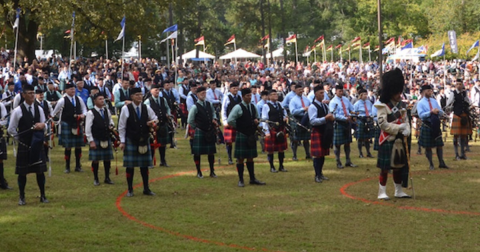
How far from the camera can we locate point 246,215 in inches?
384

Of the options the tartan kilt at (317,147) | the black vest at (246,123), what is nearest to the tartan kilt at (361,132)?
the tartan kilt at (317,147)

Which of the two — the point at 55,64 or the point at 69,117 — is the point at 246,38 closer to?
the point at 55,64

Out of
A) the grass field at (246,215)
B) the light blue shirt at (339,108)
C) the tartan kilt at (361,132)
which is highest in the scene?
the light blue shirt at (339,108)

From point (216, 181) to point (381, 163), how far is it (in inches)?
149

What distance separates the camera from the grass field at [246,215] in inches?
316

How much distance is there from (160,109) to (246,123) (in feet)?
12.5

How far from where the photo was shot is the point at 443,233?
8359 mm

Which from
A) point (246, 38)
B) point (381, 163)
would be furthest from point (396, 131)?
point (246, 38)

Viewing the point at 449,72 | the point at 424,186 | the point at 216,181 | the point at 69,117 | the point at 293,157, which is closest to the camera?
the point at 424,186

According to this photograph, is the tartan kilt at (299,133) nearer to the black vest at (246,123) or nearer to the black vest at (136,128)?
the black vest at (246,123)

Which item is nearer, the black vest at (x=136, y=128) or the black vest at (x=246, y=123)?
the black vest at (x=136, y=128)

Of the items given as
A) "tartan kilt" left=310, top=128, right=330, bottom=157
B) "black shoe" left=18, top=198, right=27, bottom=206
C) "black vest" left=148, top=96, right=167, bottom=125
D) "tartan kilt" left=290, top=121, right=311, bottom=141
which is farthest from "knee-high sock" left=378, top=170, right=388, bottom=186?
"black vest" left=148, top=96, right=167, bottom=125

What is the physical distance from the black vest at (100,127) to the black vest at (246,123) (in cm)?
247

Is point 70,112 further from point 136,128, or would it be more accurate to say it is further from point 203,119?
point 136,128
